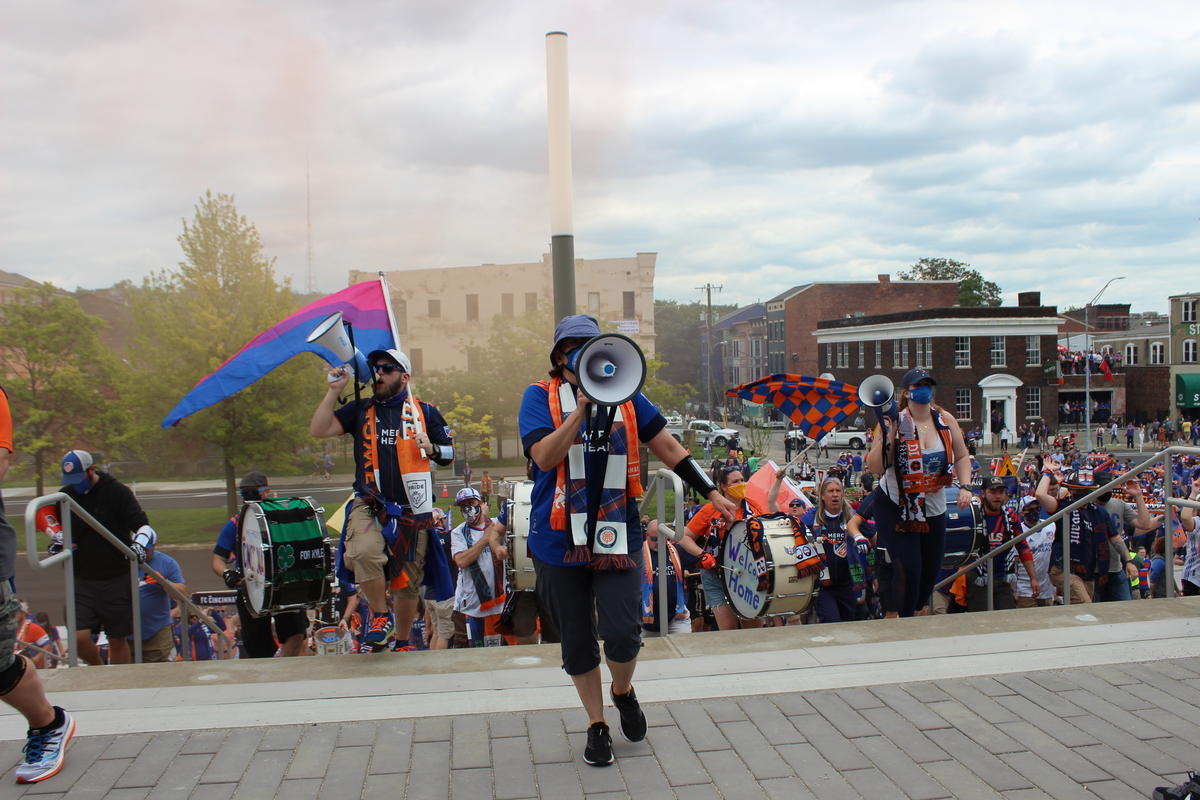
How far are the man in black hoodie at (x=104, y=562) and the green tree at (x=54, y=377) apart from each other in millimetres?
20657

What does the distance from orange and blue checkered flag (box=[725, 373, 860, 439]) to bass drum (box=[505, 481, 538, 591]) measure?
2370 millimetres

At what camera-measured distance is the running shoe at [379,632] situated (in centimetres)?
475

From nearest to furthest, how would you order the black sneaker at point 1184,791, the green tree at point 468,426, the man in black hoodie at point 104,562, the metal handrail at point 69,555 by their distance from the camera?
the black sneaker at point 1184,791
the metal handrail at point 69,555
the man in black hoodie at point 104,562
the green tree at point 468,426

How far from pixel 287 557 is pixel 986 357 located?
159 feet

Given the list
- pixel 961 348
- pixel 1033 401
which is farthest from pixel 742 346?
pixel 1033 401

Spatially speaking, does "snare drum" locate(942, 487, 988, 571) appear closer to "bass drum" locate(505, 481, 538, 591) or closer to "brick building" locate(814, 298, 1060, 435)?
"bass drum" locate(505, 481, 538, 591)

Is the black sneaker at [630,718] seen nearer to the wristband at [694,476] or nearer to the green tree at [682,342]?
the wristband at [694,476]

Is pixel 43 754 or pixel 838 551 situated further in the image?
pixel 838 551

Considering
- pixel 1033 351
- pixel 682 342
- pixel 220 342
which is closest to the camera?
pixel 220 342

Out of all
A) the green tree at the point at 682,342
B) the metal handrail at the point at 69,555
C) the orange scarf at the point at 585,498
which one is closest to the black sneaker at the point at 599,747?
the orange scarf at the point at 585,498

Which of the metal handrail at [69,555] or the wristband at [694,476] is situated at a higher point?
the wristband at [694,476]

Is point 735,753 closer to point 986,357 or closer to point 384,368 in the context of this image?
point 384,368

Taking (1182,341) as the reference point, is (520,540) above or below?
below

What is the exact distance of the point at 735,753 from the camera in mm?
3525
